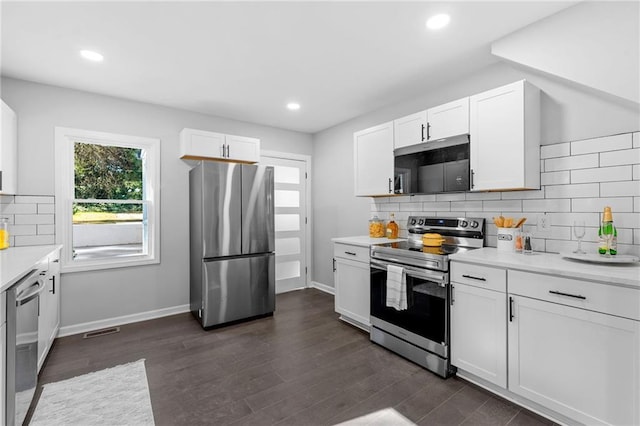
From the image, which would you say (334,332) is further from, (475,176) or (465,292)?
(475,176)

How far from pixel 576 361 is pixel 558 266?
512mm

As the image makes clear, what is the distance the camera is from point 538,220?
7.86 feet

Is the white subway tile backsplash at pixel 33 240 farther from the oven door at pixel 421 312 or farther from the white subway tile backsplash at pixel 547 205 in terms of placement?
the white subway tile backsplash at pixel 547 205

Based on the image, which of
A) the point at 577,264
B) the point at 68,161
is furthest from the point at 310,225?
the point at 577,264

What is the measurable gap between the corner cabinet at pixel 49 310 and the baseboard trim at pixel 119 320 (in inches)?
5.6

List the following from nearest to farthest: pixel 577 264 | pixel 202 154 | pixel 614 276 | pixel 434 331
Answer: pixel 614 276, pixel 577 264, pixel 434 331, pixel 202 154

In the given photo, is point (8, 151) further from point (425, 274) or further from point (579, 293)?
point (579, 293)

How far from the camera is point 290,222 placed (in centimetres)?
478

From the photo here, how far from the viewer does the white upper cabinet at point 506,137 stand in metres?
2.24

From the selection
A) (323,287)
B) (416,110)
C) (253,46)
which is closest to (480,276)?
(416,110)

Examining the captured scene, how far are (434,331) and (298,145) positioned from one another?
11.3 feet

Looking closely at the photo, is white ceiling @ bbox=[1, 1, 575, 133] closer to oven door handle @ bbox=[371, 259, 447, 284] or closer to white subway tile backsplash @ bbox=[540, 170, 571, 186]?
white subway tile backsplash @ bbox=[540, 170, 571, 186]

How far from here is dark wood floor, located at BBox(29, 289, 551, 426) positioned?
1893mm

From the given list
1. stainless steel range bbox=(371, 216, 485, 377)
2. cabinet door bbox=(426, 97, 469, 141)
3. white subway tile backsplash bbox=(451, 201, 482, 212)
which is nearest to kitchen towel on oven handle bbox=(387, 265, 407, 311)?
stainless steel range bbox=(371, 216, 485, 377)
